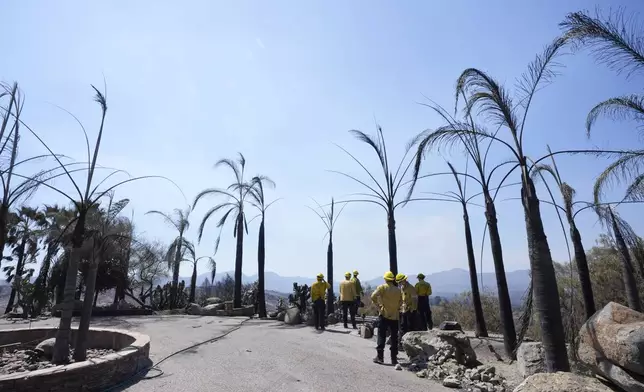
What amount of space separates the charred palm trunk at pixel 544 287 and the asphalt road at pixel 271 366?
1.96m

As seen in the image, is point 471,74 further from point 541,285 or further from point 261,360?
point 261,360

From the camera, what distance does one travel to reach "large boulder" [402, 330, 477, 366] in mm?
7820

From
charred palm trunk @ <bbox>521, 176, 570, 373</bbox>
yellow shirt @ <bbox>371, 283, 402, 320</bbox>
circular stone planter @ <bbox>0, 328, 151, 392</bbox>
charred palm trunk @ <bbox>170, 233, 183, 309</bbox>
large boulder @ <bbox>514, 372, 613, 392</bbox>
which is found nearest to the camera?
large boulder @ <bbox>514, 372, 613, 392</bbox>

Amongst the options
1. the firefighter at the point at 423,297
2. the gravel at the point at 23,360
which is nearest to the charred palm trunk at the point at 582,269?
the firefighter at the point at 423,297

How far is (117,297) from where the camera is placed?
2419 centimetres

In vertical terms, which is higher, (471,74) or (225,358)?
(471,74)

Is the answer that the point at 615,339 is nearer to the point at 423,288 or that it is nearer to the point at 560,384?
the point at 560,384

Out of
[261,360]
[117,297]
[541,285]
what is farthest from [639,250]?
[117,297]

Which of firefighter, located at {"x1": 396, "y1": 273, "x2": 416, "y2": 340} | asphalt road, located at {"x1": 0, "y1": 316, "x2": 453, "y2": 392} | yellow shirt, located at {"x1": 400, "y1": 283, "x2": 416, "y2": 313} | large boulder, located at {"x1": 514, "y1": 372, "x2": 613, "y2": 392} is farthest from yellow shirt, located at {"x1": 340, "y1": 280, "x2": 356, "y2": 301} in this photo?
large boulder, located at {"x1": 514, "y1": 372, "x2": 613, "y2": 392}

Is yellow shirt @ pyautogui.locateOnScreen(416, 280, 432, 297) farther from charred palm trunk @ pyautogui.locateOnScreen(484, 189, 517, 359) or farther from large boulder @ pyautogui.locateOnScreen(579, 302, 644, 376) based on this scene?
large boulder @ pyautogui.locateOnScreen(579, 302, 644, 376)

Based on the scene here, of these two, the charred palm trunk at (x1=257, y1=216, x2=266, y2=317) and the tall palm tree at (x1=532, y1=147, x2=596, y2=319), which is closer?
the tall palm tree at (x1=532, y1=147, x2=596, y2=319)

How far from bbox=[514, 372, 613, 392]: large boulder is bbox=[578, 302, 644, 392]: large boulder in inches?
17.3

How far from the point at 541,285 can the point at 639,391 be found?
195 centimetres

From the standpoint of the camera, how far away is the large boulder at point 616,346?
4.65 meters
